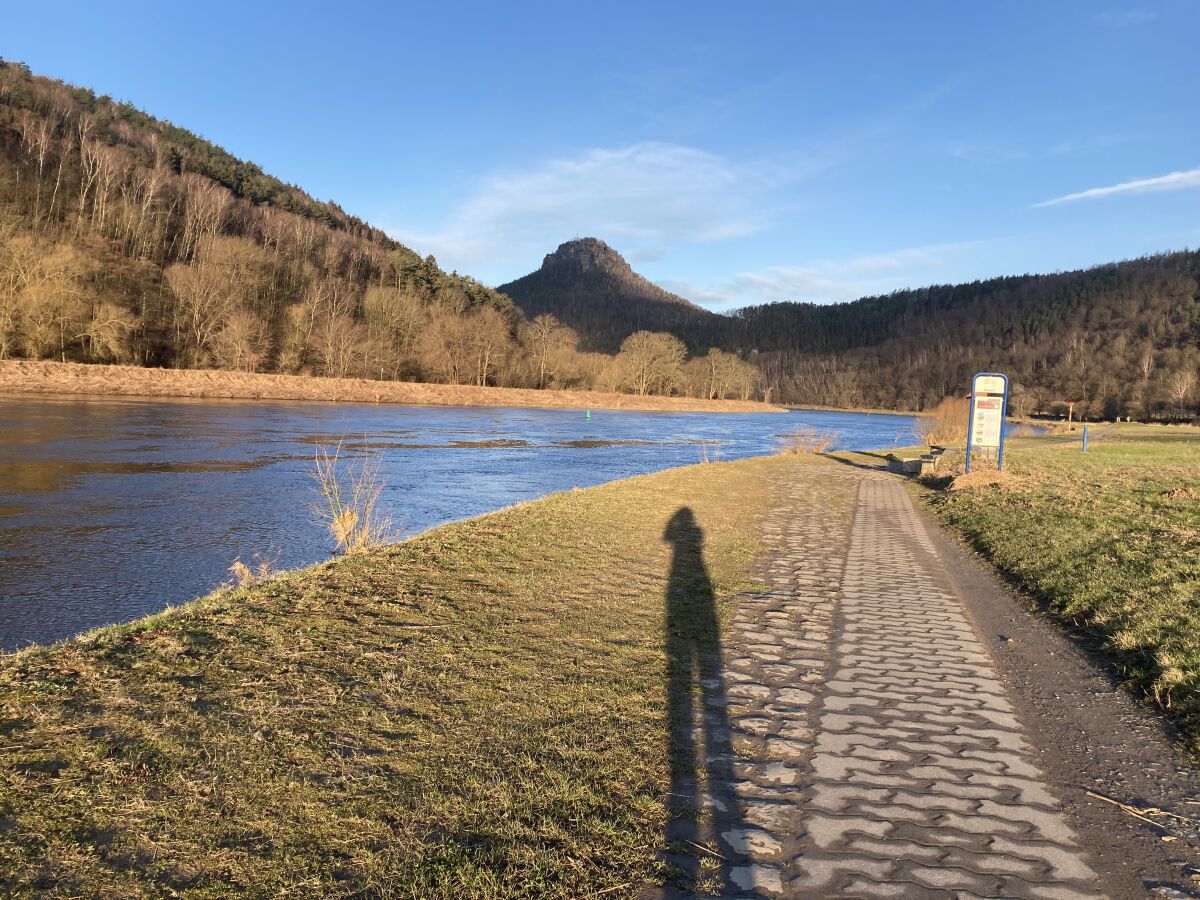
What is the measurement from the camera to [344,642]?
5.01 metres

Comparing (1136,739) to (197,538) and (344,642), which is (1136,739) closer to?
(344,642)

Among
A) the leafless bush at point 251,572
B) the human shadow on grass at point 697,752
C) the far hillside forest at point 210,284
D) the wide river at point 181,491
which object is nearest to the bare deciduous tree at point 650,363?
the far hillside forest at point 210,284

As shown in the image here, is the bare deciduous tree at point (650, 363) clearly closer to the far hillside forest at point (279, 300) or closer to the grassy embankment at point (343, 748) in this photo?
the far hillside forest at point (279, 300)

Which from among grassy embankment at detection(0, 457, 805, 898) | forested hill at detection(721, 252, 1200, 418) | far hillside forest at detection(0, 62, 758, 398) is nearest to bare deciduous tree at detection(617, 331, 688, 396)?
far hillside forest at detection(0, 62, 758, 398)

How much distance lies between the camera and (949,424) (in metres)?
32.0

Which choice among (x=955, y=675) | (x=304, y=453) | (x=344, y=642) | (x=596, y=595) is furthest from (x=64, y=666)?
(x=304, y=453)

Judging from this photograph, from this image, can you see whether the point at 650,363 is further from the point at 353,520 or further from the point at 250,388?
the point at 353,520

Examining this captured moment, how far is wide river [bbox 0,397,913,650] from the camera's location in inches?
295

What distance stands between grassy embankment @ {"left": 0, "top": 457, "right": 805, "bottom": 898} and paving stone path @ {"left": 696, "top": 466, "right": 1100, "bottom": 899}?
0.47 meters

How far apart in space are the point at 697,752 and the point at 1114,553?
7.27 metres

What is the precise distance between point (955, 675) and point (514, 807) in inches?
146

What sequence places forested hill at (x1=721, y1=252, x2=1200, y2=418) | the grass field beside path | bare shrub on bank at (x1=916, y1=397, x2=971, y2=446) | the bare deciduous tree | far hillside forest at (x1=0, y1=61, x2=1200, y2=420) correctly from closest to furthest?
the grass field beside path → bare shrub on bank at (x1=916, y1=397, x2=971, y2=446) → far hillside forest at (x1=0, y1=61, x2=1200, y2=420) → the bare deciduous tree → forested hill at (x1=721, y1=252, x2=1200, y2=418)

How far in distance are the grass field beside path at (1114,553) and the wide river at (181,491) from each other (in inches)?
337

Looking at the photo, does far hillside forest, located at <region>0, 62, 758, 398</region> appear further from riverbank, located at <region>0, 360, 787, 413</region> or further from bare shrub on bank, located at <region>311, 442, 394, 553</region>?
bare shrub on bank, located at <region>311, 442, 394, 553</region>
